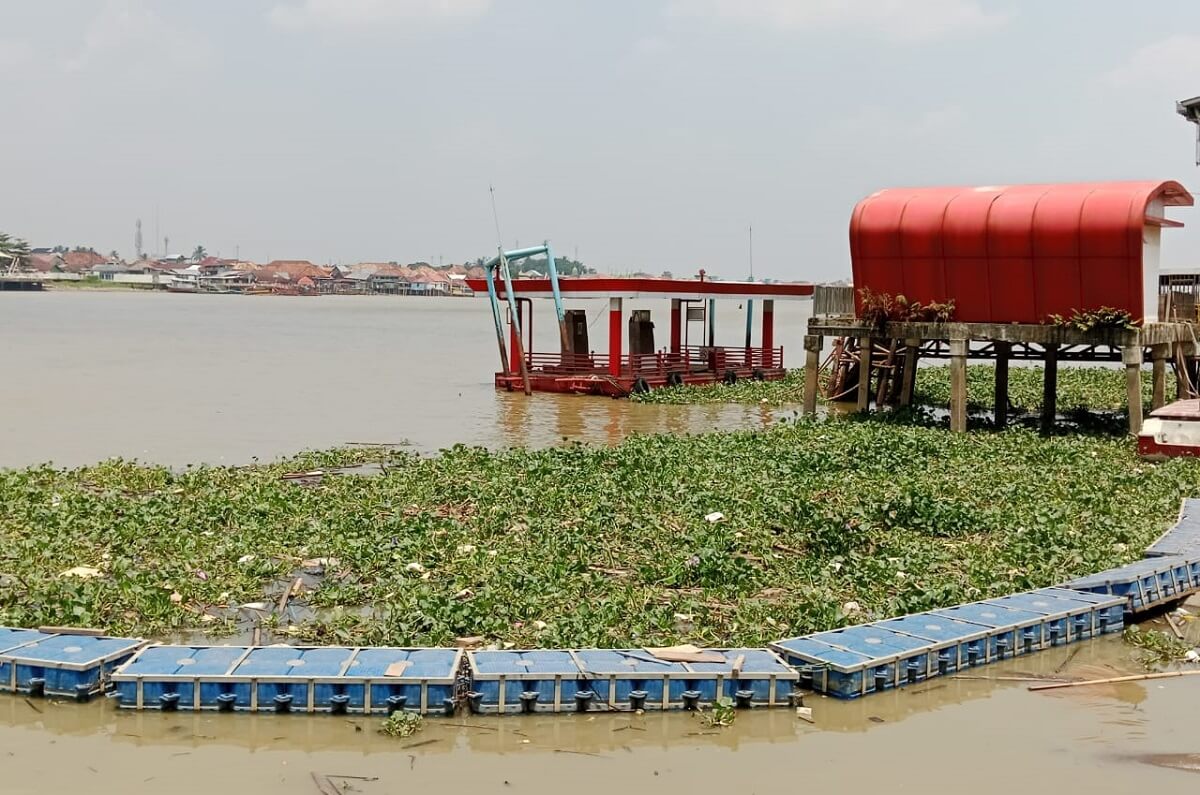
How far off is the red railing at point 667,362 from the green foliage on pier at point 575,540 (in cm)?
1696

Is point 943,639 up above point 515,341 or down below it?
below

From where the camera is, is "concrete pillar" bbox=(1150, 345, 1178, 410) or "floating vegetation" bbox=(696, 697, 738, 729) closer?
"floating vegetation" bbox=(696, 697, 738, 729)

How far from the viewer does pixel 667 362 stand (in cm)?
3862

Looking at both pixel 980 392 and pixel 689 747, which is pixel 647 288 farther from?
pixel 689 747

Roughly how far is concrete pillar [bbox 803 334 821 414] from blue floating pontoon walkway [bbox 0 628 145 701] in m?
19.5

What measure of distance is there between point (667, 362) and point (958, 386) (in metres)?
14.8

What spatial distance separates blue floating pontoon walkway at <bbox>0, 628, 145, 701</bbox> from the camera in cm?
906

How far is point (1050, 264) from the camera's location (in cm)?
2336

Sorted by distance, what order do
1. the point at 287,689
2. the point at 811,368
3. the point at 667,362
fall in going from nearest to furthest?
1. the point at 287,689
2. the point at 811,368
3. the point at 667,362

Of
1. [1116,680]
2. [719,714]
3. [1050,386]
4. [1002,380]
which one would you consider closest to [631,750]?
[719,714]

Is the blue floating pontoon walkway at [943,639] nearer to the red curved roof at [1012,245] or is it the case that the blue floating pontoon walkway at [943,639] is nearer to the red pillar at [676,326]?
the red curved roof at [1012,245]

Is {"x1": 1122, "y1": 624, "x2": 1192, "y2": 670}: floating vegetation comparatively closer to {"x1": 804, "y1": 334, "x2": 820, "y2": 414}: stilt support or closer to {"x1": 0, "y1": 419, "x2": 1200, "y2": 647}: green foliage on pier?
{"x1": 0, "y1": 419, "x2": 1200, "y2": 647}: green foliage on pier

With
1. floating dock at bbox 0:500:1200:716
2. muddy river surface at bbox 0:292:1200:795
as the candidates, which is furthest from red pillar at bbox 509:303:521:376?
floating dock at bbox 0:500:1200:716

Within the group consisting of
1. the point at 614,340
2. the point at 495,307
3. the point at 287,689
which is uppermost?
the point at 495,307
